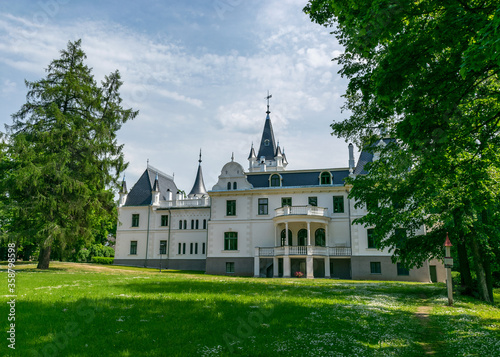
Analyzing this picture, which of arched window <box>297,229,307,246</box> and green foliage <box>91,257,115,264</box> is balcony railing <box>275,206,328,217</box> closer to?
arched window <box>297,229,307,246</box>

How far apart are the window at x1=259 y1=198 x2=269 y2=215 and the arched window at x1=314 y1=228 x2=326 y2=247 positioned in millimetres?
5418

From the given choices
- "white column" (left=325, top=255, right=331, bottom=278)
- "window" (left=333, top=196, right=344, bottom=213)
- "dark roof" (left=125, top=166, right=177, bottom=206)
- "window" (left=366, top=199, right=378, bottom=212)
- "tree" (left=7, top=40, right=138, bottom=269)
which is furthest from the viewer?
"dark roof" (left=125, top=166, right=177, bottom=206)

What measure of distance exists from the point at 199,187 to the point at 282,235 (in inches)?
877

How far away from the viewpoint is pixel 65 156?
86.6ft

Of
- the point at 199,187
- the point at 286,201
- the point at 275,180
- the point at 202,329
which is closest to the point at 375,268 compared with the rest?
the point at 286,201

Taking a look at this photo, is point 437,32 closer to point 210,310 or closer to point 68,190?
point 210,310

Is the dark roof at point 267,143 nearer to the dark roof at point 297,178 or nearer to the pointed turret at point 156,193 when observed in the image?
the pointed turret at point 156,193

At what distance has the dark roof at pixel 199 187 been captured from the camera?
57281 mm

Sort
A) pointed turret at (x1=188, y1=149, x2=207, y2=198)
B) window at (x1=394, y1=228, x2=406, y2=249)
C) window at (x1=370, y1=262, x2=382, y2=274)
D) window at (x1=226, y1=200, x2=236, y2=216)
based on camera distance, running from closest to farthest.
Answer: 1. window at (x1=394, y1=228, x2=406, y2=249)
2. window at (x1=370, y1=262, x2=382, y2=274)
3. window at (x1=226, y1=200, x2=236, y2=216)
4. pointed turret at (x1=188, y1=149, x2=207, y2=198)

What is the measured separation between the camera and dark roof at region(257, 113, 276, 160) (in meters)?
67.9

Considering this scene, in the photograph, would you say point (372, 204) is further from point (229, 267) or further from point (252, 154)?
point (252, 154)

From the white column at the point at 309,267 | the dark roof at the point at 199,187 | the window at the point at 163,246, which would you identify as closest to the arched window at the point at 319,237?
the white column at the point at 309,267

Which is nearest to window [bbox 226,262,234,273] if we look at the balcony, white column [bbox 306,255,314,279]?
the balcony

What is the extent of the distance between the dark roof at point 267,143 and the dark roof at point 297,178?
27040 mm
